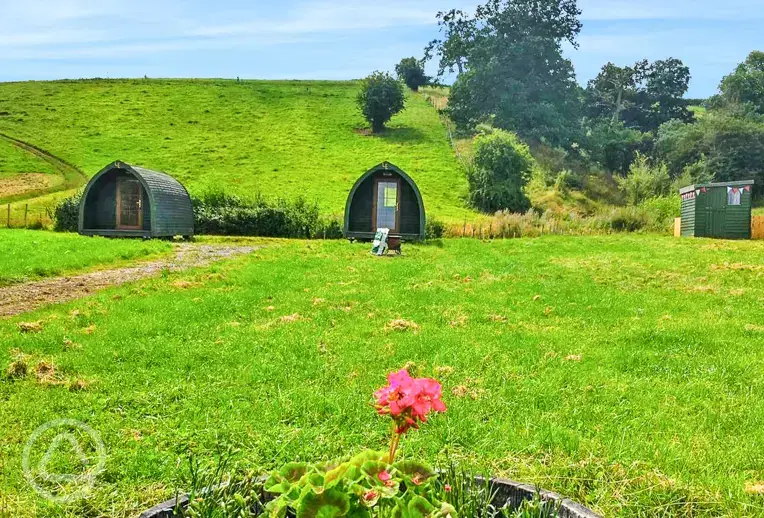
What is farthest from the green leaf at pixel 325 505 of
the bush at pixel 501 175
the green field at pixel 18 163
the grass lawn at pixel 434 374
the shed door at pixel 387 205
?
the green field at pixel 18 163

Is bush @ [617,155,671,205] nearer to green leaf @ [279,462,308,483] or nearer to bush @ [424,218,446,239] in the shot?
bush @ [424,218,446,239]

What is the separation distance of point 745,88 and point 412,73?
4541 cm

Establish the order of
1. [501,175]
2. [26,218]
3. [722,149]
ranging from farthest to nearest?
[722,149], [501,175], [26,218]

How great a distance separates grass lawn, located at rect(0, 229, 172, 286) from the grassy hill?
41.6 feet

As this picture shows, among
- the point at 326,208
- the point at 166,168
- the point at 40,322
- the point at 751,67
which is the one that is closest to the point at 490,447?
the point at 40,322

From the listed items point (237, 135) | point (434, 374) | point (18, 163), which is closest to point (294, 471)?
point (434, 374)

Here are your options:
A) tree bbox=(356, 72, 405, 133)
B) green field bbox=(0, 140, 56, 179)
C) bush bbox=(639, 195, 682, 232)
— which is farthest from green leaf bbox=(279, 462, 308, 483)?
tree bbox=(356, 72, 405, 133)

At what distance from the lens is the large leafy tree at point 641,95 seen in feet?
274

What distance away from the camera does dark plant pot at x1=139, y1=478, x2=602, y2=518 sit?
2602 mm

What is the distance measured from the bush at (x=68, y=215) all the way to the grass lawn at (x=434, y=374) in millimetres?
21761

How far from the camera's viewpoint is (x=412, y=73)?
289 ft

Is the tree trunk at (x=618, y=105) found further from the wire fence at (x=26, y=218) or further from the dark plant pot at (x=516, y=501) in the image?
the dark plant pot at (x=516, y=501)

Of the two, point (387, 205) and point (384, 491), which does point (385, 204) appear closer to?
point (387, 205)

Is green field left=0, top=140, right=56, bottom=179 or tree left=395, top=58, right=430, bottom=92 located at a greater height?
tree left=395, top=58, right=430, bottom=92
